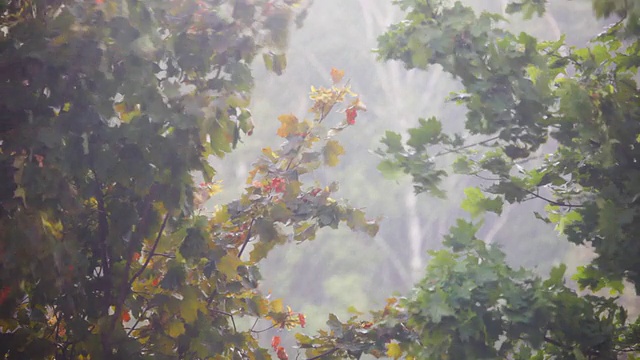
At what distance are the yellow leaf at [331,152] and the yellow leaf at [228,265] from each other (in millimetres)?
577

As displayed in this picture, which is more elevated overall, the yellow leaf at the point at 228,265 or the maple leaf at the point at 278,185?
the maple leaf at the point at 278,185

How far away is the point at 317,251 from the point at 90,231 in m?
10.8

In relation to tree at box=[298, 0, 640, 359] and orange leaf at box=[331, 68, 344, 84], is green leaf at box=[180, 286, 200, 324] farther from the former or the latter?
orange leaf at box=[331, 68, 344, 84]

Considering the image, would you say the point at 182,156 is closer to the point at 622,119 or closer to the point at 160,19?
the point at 160,19

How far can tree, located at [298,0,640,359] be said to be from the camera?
186cm

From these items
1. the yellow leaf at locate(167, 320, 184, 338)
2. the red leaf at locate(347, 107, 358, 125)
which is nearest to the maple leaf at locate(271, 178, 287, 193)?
the red leaf at locate(347, 107, 358, 125)

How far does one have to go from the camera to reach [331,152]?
249 centimetres

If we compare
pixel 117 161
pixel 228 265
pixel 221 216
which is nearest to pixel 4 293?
pixel 117 161

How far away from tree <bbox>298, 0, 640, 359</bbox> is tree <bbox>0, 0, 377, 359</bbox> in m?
0.51

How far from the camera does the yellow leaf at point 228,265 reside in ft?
6.86

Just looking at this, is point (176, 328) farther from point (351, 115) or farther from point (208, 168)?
point (351, 115)

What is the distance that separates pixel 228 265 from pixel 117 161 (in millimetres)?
484

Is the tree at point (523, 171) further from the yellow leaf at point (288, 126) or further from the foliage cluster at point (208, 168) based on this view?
the yellow leaf at point (288, 126)

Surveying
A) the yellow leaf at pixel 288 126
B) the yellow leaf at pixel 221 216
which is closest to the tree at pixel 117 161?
the yellow leaf at pixel 221 216
